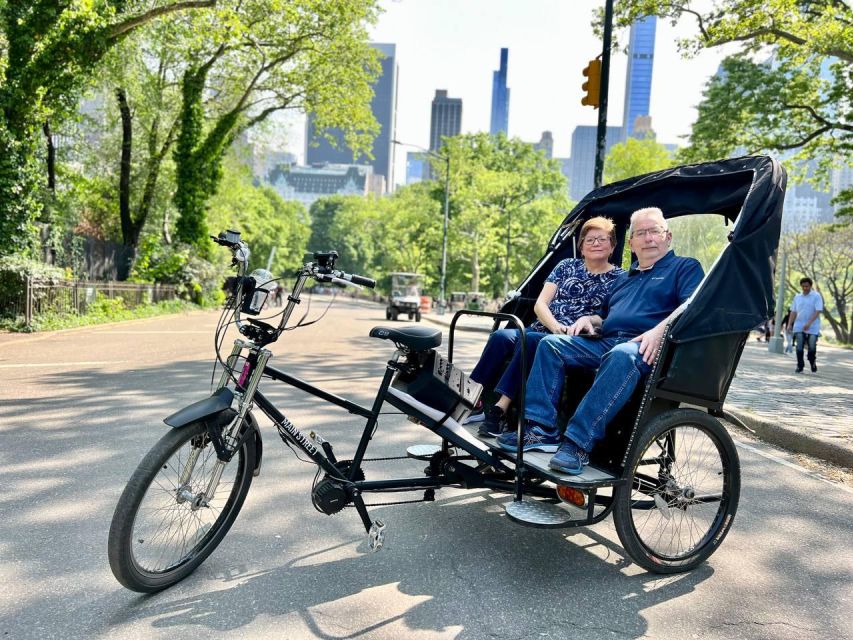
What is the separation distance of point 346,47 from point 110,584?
23518 mm

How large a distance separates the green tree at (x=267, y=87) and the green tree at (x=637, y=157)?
60.1 ft

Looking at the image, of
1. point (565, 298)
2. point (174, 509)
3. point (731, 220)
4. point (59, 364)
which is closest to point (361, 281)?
point (174, 509)

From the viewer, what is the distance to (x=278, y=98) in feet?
87.5

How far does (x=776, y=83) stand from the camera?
52.5 feet

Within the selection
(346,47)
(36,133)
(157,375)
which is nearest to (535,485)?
(157,375)

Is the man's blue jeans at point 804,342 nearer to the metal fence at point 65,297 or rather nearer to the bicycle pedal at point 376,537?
the bicycle pedal at point 376,537

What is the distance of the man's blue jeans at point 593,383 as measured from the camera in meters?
→ 3.12

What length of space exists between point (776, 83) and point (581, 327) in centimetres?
1563

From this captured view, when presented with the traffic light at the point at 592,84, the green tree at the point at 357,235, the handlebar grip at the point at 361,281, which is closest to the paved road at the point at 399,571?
the handlebar grip at the point at 361,281

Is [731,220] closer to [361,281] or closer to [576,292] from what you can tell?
[576,292]

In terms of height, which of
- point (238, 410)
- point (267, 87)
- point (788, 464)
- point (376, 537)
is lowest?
point (788, 464)

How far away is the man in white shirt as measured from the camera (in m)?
12.7

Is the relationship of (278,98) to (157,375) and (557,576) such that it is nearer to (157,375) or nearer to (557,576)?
(157,375)

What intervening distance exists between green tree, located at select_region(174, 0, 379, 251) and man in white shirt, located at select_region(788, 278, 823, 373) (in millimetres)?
15498
